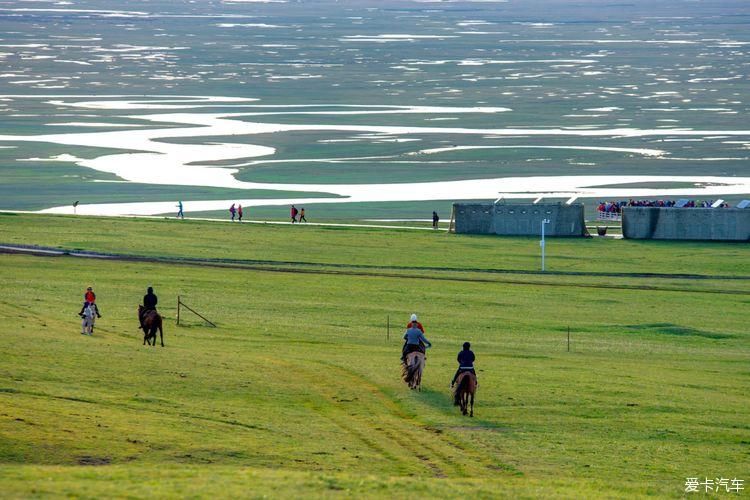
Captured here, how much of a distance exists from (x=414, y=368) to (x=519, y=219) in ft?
177

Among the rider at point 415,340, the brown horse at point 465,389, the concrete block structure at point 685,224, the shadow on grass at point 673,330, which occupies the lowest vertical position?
the brown horse at point 465,389

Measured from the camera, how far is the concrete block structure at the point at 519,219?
86.6 m

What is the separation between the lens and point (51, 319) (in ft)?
156

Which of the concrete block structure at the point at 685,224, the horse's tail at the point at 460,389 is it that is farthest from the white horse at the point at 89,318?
the concrete block structure at the point at 685,224

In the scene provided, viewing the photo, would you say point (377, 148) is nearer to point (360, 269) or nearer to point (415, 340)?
point (360, 269)

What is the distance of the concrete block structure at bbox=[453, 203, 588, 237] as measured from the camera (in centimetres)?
8662

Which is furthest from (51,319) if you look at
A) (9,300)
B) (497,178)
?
(497,178)

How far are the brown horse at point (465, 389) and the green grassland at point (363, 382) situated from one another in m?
0.54

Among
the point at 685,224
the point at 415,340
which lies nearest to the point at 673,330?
the point at 415,340

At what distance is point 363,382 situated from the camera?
36312 millimetres

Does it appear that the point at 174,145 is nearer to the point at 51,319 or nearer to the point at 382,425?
the point at 51,319

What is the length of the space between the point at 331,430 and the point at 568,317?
27.0 meters

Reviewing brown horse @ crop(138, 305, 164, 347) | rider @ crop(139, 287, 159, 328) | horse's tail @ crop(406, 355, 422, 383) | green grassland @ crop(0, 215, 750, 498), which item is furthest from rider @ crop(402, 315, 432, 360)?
brown horse @ crop(138, 305, 164, 347)

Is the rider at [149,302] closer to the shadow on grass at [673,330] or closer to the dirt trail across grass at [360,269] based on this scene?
the shadow on grass at [673,330]
